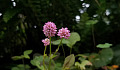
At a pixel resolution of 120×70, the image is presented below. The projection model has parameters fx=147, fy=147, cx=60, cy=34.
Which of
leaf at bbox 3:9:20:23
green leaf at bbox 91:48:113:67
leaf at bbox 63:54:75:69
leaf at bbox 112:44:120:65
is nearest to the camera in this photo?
leaf at bbox 63:54:75:69

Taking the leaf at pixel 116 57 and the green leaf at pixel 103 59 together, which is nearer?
the green leaf at pixel 103 59

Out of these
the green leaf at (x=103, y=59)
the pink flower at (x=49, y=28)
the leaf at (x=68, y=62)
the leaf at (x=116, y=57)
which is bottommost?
the leaf at (x=116, y=57)

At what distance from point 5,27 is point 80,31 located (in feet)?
2.87

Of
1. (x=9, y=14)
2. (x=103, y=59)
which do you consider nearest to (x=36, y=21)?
(x=9, y=14)

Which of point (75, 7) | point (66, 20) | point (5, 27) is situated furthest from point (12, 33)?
point (75, 7)

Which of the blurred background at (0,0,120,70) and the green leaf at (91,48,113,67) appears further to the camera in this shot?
the blurred background at (0,0,120,70)

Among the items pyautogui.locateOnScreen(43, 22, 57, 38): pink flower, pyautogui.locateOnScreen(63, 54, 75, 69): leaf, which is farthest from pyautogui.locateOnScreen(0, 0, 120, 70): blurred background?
pyautogui.locateOnScreen(43, 22, 57, 38): pink flower

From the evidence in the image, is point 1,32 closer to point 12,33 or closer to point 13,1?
point 12,33

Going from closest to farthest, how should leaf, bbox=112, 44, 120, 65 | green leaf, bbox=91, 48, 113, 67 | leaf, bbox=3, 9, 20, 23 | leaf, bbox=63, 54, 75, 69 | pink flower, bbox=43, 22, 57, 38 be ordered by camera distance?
1. pink flower, bbox=43, 22, 57, 38
2. leaf, bbox=63, 54, 75, 69
3. green leaf, bbox=91, 48, 113, 67
4. leaf, bbox=3, 9, 20, 23
5. leaf, bbox=112, 44, 120, 65

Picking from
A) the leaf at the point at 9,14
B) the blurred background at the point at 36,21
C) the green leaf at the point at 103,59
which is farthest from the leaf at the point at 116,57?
the leaf at the point at 9,14

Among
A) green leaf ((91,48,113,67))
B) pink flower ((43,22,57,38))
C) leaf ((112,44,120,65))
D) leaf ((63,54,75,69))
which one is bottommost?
leaf ((112,44,120,65))

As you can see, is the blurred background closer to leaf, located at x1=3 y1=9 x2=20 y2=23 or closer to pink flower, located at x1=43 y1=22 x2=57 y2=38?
leaf, located at x1=3 y1=9 x2=20 y2=23

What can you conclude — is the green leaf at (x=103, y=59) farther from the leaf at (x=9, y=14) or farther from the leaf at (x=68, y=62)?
the leaf at (x=9, y=14)

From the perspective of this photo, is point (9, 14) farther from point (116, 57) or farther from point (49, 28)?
point (116, 57)
